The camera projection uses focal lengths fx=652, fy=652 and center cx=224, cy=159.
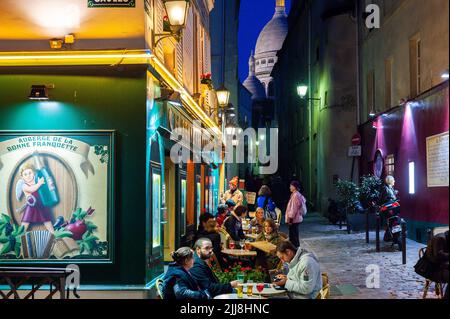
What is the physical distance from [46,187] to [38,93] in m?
1.53

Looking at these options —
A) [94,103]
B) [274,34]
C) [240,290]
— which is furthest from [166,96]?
[274,34]

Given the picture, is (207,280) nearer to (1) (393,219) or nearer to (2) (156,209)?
(2) (156,209)

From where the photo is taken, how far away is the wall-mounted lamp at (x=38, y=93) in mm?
10398

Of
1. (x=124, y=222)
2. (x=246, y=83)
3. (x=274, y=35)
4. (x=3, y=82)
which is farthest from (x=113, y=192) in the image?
(x=274, y=35)

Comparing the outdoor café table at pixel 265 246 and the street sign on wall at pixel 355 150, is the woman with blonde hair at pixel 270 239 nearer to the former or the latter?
the outdoor café table at pixel 265 246

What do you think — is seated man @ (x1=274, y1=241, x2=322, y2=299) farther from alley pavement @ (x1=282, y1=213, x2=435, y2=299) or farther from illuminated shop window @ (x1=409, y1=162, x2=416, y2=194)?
illuminated shop window @ (x1=409, y1=162, x2=416, y2=194)

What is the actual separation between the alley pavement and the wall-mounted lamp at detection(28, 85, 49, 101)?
5.70 metres

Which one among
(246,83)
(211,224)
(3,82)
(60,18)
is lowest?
(211,224)

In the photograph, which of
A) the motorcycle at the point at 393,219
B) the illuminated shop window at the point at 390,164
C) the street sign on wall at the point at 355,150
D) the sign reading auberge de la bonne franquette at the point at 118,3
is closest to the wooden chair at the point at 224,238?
the sign reading auberge de la bonne franquette at the point at 118,3

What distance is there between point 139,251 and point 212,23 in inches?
937

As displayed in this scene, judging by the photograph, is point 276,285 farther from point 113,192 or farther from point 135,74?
point 135,74

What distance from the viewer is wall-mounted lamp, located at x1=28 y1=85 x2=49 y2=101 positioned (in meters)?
10.4

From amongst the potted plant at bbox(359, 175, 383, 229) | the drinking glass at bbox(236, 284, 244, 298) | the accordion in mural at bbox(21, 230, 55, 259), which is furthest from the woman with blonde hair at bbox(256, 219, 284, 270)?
the potted plant at bbox(359, 175, 383, 229)

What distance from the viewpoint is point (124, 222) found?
10570 millimetres
